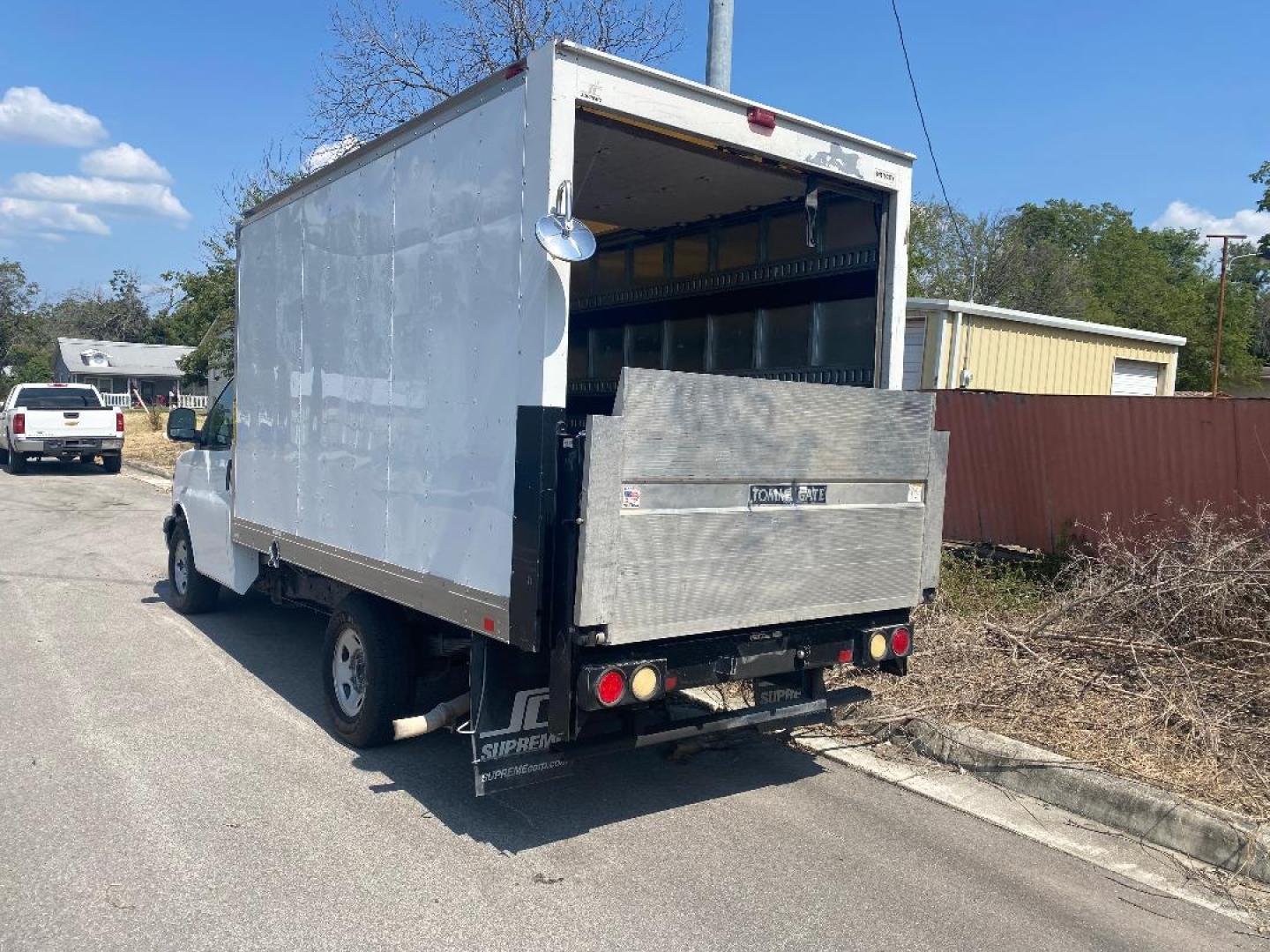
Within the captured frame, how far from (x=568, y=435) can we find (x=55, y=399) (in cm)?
2201

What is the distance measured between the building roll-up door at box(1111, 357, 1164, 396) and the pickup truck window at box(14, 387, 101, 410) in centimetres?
2130

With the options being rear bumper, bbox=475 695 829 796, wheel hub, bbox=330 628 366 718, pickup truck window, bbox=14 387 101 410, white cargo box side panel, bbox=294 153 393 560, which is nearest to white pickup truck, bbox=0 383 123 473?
pickup truck window, bbox=14 387 101 410

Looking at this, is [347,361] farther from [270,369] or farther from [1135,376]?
[1135,376]

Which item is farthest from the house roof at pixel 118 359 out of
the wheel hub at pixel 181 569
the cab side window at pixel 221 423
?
the cab side window at pixel 221 423

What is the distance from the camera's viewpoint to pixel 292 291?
6.08 metres

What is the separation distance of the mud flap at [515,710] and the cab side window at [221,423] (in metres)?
3.76

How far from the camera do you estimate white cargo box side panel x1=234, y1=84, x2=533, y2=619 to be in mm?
4168

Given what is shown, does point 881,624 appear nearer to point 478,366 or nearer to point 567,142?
point 478,366

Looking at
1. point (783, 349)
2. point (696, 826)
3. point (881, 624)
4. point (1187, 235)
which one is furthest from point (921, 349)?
point (1187, 235)

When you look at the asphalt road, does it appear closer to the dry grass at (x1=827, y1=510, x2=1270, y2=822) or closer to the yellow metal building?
the dry grass at (x1=827, y1=510, x2=1270, y2=822)

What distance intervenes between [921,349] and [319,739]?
11369 millimetres

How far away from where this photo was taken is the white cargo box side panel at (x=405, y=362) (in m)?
4.17

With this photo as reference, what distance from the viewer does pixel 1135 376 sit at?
62.0 ft

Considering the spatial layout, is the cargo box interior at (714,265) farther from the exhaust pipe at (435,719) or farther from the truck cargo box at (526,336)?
the exhaust pipe at (435,719)
